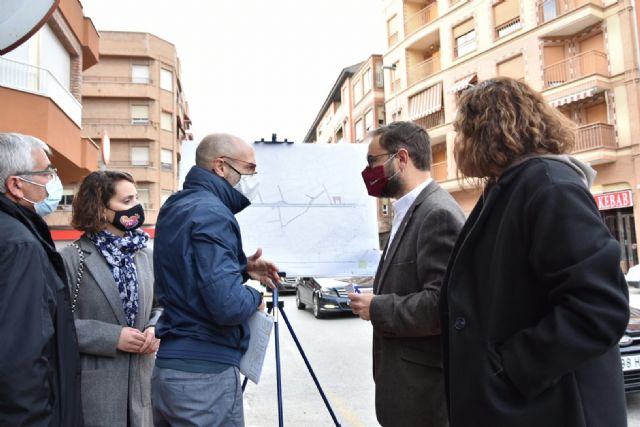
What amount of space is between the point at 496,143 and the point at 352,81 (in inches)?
1604

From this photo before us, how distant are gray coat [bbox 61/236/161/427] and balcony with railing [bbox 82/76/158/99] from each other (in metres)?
40.8

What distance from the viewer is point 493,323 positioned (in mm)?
1490

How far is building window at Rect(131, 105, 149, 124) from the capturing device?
134 ft

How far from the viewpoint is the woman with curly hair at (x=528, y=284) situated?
4.39ft

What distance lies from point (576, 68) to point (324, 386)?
771 inches

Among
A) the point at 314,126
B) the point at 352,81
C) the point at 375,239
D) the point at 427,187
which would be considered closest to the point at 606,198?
the point at 375,239

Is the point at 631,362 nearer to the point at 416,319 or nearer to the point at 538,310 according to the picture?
the point at 416,319

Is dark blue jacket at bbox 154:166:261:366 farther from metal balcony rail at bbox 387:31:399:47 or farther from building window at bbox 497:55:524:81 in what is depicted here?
metal balcony rail at bbox 387:31:399:47

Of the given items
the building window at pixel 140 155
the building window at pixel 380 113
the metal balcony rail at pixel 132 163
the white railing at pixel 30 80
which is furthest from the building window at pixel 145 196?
the white railing at pixel 30 80

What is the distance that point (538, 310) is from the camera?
1490 mm

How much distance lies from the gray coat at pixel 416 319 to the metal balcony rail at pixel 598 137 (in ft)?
64.9

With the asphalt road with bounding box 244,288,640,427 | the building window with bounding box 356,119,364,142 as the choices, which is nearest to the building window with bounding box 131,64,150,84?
the building window with bounding box 356,119,364,142

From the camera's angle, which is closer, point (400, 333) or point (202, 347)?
point (202, 347)

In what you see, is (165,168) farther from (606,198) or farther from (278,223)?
(278,223)
